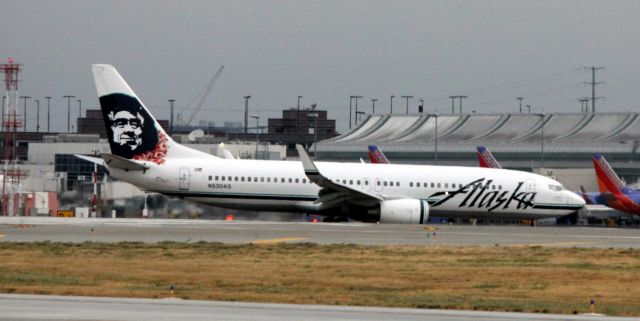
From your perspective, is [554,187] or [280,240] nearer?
[280,240]

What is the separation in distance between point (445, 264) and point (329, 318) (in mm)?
14299

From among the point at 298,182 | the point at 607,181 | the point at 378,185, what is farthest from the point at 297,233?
the point at 607,181

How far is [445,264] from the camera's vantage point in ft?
117

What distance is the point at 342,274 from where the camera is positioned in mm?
32156

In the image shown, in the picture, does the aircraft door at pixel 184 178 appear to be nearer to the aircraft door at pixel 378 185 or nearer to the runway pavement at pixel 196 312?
the aircraft door at pixel 378 185

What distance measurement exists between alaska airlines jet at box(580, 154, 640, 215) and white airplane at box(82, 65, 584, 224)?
1303cm

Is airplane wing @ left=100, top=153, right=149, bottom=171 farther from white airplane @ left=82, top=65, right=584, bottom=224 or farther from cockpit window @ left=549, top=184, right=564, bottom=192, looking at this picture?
cockpit window @ left=549, top=184, right=564, bottom=192

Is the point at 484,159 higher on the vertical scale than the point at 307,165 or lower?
higher

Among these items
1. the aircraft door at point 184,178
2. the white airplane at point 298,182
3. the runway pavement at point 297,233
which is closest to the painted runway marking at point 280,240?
the runway pavement at point 297,233

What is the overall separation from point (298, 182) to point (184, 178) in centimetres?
518

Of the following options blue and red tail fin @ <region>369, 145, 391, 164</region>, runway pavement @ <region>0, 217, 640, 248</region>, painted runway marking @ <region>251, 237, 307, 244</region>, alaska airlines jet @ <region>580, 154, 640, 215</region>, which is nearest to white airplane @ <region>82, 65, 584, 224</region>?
runway pavement @ <region>0, 217, 640, 248</region>

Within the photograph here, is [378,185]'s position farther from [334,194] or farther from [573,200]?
[573,200]

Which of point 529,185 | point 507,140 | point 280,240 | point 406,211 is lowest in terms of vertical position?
point 280,240

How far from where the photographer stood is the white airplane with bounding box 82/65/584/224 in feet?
188
